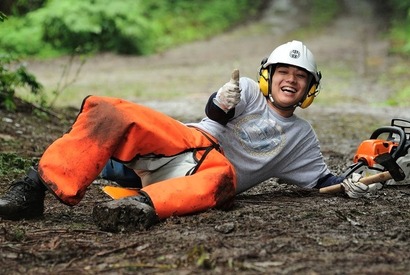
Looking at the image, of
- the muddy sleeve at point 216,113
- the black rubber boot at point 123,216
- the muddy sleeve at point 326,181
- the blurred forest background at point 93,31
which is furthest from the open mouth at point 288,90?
the blurred forest background at point 93,31

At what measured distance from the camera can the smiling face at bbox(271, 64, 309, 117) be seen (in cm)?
482

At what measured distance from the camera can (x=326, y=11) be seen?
106ft

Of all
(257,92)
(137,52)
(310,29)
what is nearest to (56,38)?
(137,52)

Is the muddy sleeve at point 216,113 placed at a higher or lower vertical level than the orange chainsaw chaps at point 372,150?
higher

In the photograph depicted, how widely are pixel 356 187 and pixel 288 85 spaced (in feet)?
2.52

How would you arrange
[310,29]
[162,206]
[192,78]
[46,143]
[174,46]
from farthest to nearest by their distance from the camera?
1. [310,29]
2. [174,46]
3. [192,78]
4. [46,143]
5. [162,206]

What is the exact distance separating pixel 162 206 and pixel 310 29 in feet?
82.4

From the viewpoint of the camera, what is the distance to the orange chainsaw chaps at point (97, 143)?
3889 millimetres

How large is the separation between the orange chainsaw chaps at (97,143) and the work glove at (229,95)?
0.38 metres

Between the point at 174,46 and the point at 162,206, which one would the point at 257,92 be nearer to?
the point at 162,206

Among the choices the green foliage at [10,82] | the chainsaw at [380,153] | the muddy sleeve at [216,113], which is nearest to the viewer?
the muddy sleeve at [216,113]

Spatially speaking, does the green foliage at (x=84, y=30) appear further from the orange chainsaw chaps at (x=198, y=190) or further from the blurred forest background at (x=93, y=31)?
the orange chainsaw chaps at (x=198, y=190)

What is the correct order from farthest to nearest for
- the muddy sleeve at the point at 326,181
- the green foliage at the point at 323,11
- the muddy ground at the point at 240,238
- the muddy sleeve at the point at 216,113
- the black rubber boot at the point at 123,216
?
the green foliage at the point at 323,11, the muddy sleeve at the point at 326,181, the muddy sleeve at the point at 216,113, the black rubber boot at the point at 123,216, the muddy ground at the point at 240,238

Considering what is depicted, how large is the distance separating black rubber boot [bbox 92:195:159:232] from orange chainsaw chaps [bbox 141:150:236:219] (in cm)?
17
